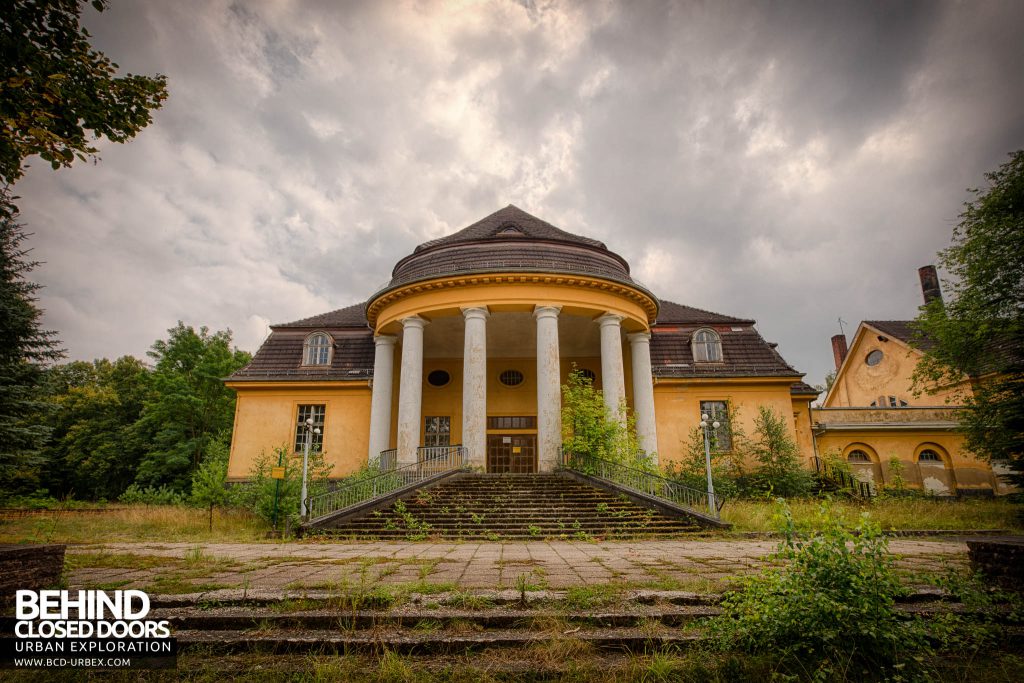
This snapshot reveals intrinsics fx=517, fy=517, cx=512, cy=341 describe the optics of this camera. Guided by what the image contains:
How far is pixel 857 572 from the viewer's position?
308 cm

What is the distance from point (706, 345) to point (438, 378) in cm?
1175

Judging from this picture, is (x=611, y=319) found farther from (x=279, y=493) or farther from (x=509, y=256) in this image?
(x=279, y=493)

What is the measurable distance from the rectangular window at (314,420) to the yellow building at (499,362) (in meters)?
0.07

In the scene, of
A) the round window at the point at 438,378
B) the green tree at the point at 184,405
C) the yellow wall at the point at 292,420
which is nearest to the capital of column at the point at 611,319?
the round window at the point at 438,378

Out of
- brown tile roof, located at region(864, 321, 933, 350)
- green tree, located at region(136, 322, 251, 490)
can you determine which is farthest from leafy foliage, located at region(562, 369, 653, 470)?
green tree, located at region(136, 322, 251, 490)

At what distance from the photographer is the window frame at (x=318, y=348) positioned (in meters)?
22.6

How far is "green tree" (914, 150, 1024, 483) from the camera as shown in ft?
46.4

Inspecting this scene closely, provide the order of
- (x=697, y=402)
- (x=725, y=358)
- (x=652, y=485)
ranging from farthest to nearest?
(x=725, y=358)
(x=697, y=402)
(x=652, y=485)

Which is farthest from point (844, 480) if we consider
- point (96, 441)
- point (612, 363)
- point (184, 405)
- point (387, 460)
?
point (96, 441)

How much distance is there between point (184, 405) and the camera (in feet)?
103

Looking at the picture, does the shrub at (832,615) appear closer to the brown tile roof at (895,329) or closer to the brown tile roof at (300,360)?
the brown tile roof at (300,360)

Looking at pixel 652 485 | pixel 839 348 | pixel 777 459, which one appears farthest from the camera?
pixel 839 348

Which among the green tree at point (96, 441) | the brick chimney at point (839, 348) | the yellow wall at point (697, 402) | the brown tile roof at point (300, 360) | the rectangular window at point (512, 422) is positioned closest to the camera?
the yellow wall at point (697, 402)

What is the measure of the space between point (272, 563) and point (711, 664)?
5675 mm
